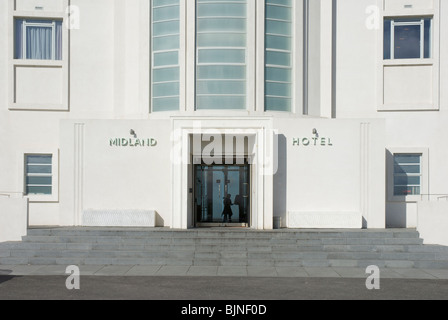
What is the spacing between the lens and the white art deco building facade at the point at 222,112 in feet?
59.7

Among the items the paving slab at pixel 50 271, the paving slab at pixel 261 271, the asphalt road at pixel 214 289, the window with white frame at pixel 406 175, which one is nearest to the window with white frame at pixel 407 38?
the window with white frame at pixel 406 175

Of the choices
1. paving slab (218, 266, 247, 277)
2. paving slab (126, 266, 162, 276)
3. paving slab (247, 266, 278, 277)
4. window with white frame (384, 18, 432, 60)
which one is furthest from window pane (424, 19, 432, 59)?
paving slab (126, 266, 162, 276)

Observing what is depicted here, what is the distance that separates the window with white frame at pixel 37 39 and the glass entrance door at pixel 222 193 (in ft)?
23.6

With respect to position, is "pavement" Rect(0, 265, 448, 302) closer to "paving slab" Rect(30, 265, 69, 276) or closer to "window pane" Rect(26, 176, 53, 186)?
"paving slab" Rect(30, 265, 69, 276)

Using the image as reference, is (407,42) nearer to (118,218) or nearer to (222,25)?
(222,25)

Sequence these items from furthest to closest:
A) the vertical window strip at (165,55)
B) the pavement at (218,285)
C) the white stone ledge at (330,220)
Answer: the vertical window strip at (165,55)
the white stone ledge at (330,220)
the pavement at (218,285)

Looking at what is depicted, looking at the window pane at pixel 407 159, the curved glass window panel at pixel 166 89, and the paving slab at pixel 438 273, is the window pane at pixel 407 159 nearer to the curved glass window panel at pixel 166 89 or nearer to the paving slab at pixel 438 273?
the paving slab at pixel 438 273

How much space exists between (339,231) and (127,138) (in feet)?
24.9

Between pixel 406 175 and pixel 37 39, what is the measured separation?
1475 cm

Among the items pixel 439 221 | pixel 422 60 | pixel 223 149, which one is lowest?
pixel 439 221

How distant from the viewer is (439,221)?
54.8 ft

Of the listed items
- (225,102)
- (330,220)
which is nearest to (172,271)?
(330,220)

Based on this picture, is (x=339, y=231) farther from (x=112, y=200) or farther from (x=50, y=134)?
(x=50, y=134)
